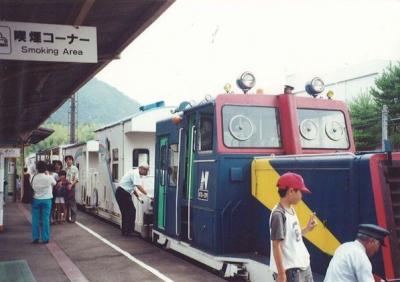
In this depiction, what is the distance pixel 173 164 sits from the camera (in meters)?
9.55

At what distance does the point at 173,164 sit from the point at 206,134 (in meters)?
1.76

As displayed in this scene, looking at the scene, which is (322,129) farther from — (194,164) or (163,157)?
(163,157)

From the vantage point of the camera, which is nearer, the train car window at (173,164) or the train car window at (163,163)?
the train car window at (173,164)

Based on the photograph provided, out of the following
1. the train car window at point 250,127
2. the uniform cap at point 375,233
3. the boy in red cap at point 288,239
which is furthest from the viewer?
the train car window at point 250,127

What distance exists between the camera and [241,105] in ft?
25.5

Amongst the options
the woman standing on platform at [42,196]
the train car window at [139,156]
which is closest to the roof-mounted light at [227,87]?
the woman standing on platform at [42,196]

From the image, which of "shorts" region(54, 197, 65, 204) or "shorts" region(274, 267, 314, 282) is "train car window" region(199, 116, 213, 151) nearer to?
"shorts" region(274, 267, 314, 282)

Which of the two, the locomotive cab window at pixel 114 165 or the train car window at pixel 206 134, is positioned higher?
the train car window at pixel 206 134

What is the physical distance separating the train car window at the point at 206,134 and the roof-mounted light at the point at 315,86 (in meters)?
1.61

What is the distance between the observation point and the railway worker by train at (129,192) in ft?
38.3

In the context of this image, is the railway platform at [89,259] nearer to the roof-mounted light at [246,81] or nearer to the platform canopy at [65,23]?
the roof-mounted light at [246,81]

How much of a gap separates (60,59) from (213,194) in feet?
9.93

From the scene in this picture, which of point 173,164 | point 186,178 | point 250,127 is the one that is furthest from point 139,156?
point 250,127

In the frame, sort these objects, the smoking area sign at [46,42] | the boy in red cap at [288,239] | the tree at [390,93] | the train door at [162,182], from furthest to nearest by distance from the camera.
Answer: the tree at [390,93] < the train door at [162,182] < the smoking area sign at [46,42] < the boy in red cap at [288,239]
